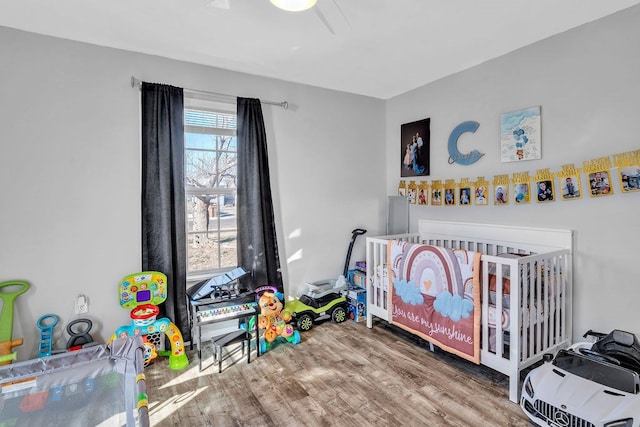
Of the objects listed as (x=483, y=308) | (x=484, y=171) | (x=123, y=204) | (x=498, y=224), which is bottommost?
(x=483, y=308)

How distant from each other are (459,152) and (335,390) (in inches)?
89.0

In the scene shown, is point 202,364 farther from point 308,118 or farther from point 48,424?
point 308,118

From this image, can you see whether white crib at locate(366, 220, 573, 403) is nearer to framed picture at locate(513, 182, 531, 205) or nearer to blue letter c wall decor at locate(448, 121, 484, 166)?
framed picture at locate(513, 182, 531, 205)

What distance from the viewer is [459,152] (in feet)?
10.2

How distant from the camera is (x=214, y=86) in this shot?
9.50 feet

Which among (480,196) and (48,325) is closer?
(48,325)

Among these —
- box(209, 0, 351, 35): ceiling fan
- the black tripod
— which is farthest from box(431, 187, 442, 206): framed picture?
box(209, 0, 351, 35): ceiling fan

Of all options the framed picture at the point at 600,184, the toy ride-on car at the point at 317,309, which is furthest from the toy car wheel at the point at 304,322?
the framed picture at the point at 600,184

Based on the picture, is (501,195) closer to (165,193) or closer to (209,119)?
(209,119)

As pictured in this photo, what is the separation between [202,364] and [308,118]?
2368mm

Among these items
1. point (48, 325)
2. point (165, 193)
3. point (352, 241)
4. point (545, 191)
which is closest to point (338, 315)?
point (352, 241)

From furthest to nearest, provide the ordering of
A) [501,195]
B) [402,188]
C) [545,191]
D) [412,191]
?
[402,188] → [412,191] → [501,195] → [545,191]

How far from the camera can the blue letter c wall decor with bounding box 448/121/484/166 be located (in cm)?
296

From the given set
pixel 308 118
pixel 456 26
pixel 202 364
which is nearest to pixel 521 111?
pixel 456 26
